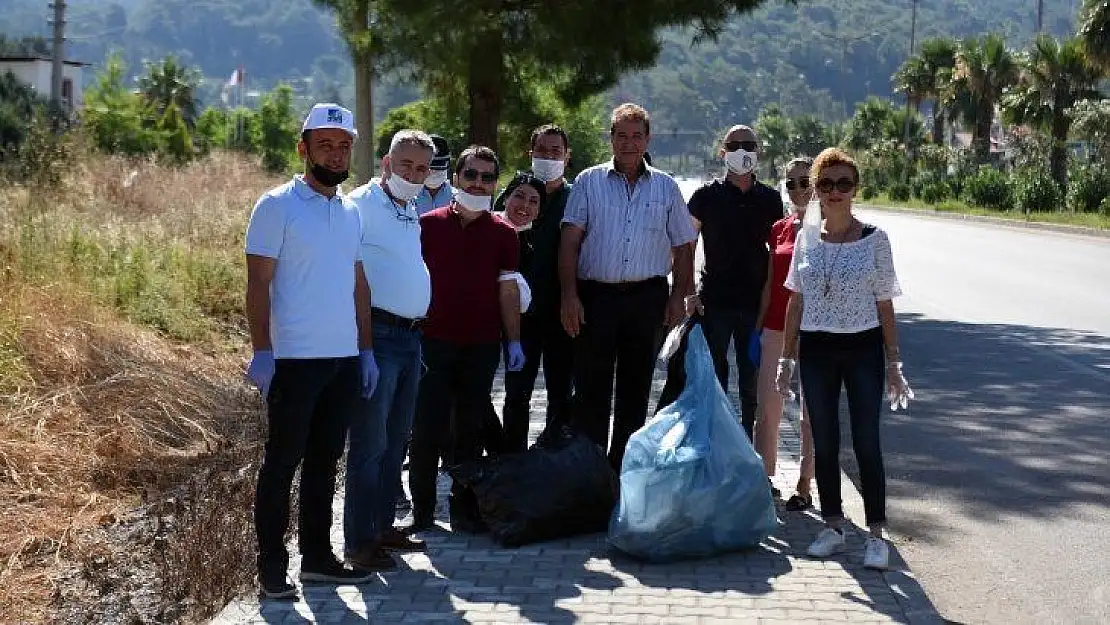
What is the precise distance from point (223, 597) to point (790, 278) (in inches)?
106

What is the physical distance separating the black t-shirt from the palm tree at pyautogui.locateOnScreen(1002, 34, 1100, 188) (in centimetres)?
4767

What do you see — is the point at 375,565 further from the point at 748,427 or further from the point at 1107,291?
the point at 1107,291

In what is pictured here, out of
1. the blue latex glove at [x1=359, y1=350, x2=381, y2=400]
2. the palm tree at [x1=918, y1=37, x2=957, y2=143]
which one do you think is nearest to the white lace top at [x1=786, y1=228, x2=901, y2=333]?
the blue latex glove at [x1=359, y1=350, x2=381, y2=400]

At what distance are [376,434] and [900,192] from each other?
68.6 m

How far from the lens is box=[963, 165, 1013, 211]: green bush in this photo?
171 feet

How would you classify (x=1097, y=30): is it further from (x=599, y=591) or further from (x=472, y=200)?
(x=599, y=591)

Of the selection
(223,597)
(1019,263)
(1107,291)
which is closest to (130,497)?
(223,597)

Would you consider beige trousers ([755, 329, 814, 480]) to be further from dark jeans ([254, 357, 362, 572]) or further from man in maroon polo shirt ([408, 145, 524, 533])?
dark jeans ([254, 357, 362, 572])

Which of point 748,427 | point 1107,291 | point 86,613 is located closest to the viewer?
point 86,613

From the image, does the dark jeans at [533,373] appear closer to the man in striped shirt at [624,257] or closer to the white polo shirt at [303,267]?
the man in striped shirt at [624,257]

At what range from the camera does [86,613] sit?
659cm

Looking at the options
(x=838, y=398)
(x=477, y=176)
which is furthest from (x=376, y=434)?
(x=838, y=398)

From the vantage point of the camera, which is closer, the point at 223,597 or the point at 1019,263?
the point at 223,597

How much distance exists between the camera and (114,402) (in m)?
9.52
